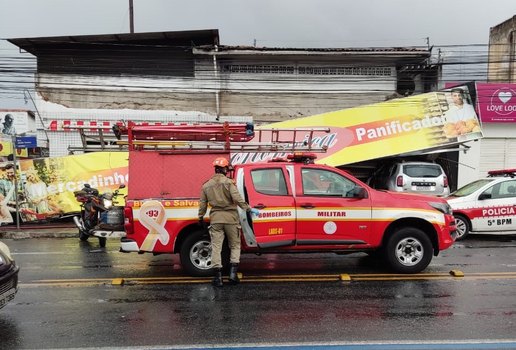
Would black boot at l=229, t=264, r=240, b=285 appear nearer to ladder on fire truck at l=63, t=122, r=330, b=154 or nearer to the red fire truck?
the red fire truck

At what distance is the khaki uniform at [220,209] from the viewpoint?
6.53m

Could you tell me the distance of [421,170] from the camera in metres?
14.7

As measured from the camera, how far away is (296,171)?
23.6 ft

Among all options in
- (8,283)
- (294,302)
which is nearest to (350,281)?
(294,302)

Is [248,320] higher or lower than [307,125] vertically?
lower

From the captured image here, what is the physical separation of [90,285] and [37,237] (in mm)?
7343

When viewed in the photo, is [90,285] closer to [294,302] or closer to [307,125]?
[294,302]

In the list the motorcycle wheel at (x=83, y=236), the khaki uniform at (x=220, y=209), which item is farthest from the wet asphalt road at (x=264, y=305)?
the motorcycle wheel at (x=83, y=236)

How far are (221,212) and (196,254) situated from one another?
0.99 metres

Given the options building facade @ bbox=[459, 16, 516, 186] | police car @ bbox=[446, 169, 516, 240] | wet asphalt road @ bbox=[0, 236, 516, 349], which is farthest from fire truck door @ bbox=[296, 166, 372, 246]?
building facade @ bbox=[459, 16, 516, 186]

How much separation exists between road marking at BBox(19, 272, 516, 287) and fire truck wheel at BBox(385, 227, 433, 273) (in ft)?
0.46

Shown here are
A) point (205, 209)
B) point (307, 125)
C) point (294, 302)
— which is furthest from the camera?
point (307, 125)

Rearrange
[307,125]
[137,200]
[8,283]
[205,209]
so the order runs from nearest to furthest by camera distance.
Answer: [8,283] → [205,209] → [137,200] → [307,125]

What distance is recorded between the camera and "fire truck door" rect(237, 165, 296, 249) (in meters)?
6.93
